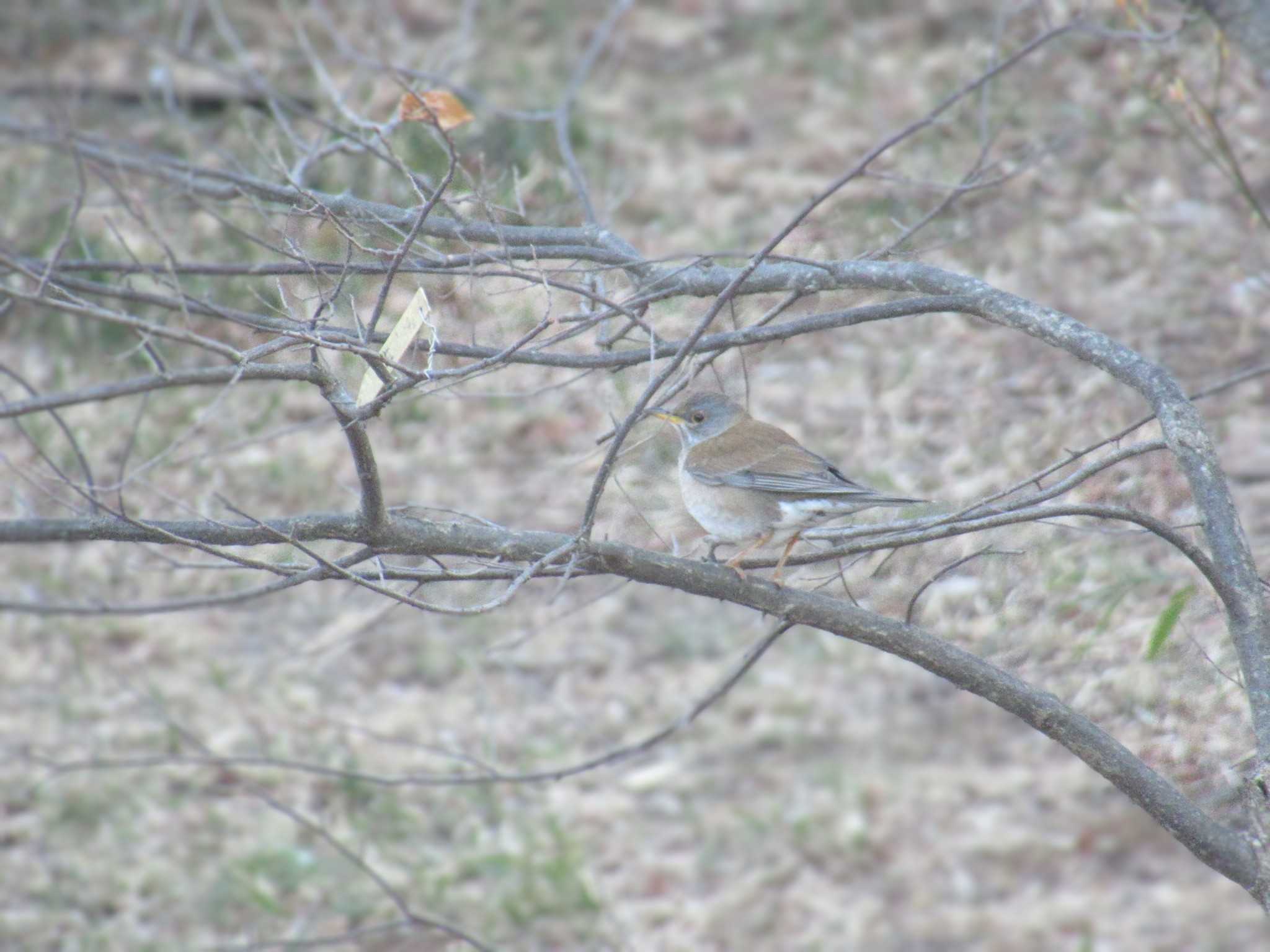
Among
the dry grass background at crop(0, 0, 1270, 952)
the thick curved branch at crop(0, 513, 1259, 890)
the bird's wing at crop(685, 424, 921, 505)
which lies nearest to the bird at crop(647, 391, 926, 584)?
the bird's wing at crop(685, 424, 921, 505)

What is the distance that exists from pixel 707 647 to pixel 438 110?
311 centimetres

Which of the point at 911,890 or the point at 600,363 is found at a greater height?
the point at 600,363

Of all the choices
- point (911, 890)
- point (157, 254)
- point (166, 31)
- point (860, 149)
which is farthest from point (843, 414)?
point (166, 31)

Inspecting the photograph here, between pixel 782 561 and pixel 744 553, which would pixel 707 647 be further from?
pixel 782 561

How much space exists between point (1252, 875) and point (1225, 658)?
1.82 ft

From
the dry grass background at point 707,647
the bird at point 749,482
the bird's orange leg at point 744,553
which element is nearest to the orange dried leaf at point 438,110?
the dry grass background at point 707,647

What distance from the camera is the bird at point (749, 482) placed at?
3.61 m

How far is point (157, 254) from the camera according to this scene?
6.70 meters

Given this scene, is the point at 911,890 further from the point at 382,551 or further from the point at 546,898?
the point at 382,551

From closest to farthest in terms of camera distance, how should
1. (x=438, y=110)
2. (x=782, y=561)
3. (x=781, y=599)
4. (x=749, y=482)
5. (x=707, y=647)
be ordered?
(x=781, y=599) < (x=782, y=561) < (x=438, y=110) < (x=749, y=482) < (x=707, y=647)

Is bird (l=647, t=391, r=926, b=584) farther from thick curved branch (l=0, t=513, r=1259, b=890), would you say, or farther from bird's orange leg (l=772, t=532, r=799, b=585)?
thick curved branch (l=0, t=513, r=1259, b=890)

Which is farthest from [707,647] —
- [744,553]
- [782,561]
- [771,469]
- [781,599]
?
[781,599]

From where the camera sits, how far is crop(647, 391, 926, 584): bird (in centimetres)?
361

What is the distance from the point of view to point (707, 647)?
19.2 feet
